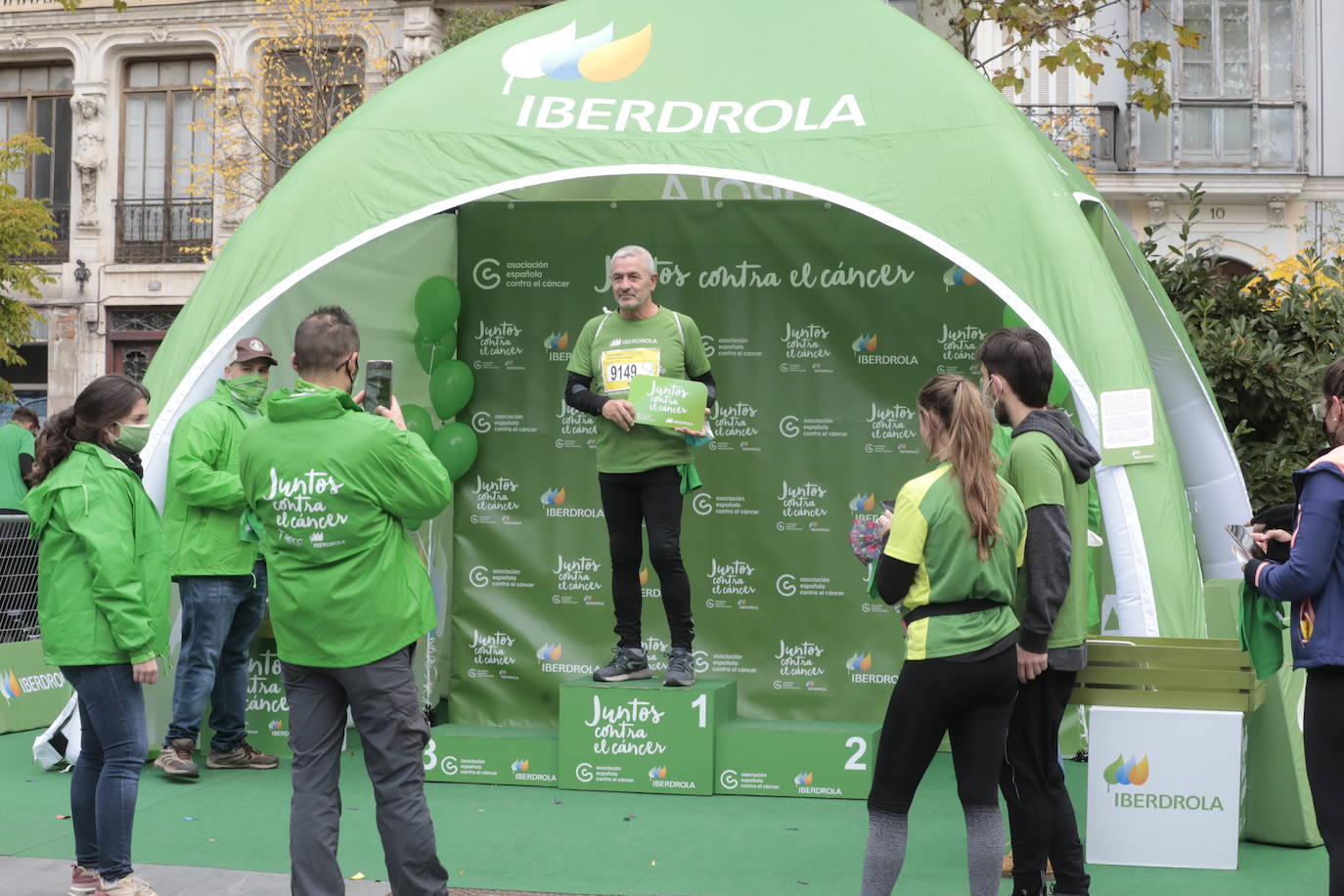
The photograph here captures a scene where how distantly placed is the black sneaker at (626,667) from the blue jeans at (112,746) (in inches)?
91.5

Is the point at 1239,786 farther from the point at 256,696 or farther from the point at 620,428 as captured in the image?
the point at 256,696

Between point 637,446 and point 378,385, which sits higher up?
point 378,385

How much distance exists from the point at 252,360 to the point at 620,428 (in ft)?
5.59

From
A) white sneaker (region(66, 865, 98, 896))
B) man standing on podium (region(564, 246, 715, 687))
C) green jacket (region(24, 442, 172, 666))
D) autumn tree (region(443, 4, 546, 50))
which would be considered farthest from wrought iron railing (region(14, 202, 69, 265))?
white sneaker (region(66, 865, 98, 896))

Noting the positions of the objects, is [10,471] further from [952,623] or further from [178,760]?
[952,623]

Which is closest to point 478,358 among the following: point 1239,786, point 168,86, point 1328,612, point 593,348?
point 593,348

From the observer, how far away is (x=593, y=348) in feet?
21.5

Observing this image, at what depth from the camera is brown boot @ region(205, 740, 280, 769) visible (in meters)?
6.83

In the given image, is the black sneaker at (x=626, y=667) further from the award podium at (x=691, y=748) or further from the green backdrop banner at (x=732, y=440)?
the green backdrop banner at (x=732, y=440)

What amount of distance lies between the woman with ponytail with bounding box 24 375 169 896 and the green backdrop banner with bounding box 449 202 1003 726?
3.12m

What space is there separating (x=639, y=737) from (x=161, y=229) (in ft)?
63.8

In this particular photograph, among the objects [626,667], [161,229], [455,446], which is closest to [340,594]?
[626,667]

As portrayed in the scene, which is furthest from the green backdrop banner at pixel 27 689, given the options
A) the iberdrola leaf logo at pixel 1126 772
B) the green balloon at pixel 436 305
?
the iberdrola leaf logo at pixel 1126 772

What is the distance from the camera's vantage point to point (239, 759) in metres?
6.83
